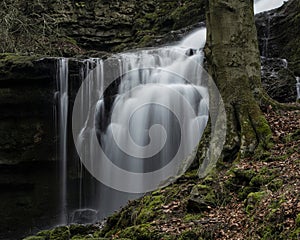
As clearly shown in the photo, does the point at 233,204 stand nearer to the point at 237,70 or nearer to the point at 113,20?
the point at 237,70

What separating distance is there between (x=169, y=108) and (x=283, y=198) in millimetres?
7154

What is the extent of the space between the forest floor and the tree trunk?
261mm

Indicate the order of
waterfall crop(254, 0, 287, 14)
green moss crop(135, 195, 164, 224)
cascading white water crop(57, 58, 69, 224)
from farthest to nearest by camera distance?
waterfall crop(254, 0, 287, 14), cascading white water crop(57, 58, 69, 224), green moss crop(135, 195, 164, 224)

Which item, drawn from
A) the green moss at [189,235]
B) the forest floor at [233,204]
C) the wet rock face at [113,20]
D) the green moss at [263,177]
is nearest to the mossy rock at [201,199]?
the forest floor at [233,204]

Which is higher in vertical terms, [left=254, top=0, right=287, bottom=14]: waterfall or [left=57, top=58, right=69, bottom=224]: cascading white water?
[left=254, top=0, right=287, bottom=14]: waterfall

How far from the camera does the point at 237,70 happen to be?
19.0ft

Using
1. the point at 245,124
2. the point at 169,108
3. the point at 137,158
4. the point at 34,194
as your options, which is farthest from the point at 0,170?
the point at 245,124

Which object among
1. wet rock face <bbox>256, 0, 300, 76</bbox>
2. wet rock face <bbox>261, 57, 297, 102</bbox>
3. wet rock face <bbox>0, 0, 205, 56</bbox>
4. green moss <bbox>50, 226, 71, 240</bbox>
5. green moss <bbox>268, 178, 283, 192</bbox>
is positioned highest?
wet rock face <bbox>0, 0, 205, 56</bbox>

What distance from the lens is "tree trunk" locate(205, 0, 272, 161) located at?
214 inches

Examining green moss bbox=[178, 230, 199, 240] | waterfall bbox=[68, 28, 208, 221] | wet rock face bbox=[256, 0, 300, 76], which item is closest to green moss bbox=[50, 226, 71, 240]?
green moss bbox=[178, 230, 199, 240]

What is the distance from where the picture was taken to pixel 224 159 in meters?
5.44

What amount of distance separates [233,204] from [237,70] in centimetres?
219

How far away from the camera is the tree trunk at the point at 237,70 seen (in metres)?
5.44

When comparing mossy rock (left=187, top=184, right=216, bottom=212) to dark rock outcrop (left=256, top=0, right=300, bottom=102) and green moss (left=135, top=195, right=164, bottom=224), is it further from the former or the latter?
dark rock outcrop (left=256, top=0, right=300, bottom=102)
